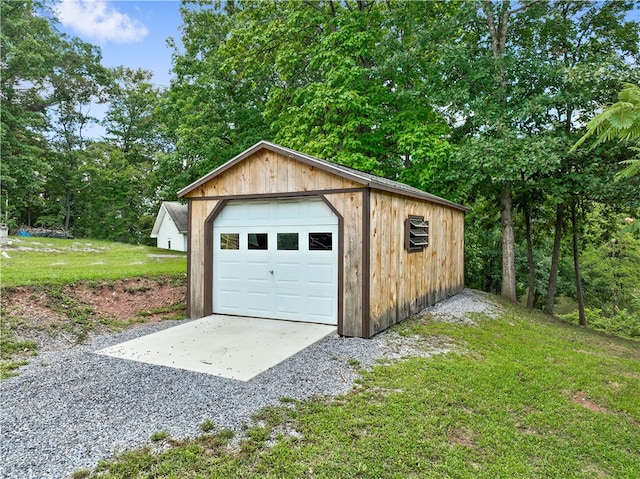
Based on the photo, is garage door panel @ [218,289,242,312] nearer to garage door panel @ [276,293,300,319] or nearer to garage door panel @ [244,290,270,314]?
garage door panel @ [244,290,270,314]

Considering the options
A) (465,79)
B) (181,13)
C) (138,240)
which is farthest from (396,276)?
(138,240)

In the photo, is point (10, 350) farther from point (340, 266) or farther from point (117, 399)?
point (340, 266)

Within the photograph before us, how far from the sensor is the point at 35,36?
2044 cm

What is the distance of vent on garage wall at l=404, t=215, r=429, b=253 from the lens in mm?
6984

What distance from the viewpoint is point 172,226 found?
2392 cm

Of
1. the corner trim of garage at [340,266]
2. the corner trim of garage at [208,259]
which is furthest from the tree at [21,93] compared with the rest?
the corner trim of garage at [340,266]

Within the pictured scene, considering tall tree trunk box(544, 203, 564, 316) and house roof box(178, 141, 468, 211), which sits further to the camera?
tall tree trunk box(544, 203, 564, 316)

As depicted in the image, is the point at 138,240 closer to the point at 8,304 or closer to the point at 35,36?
the point at 35,36

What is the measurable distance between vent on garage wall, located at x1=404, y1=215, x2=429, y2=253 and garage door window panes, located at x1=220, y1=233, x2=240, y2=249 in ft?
10.7

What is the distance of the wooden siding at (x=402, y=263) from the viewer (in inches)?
240

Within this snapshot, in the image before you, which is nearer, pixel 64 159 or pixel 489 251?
pixel 489 251

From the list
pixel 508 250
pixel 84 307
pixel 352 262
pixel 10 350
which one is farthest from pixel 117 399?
pixel 508 250

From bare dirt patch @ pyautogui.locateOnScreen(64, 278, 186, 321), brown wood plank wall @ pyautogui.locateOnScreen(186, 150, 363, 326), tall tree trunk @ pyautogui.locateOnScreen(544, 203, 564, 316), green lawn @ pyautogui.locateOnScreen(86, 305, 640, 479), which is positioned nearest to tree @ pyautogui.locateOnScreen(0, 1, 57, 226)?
bare dirt patch @ pyautogui.locateOnScreen(64, 278, 186, 321)

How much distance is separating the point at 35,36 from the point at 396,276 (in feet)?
82.1
